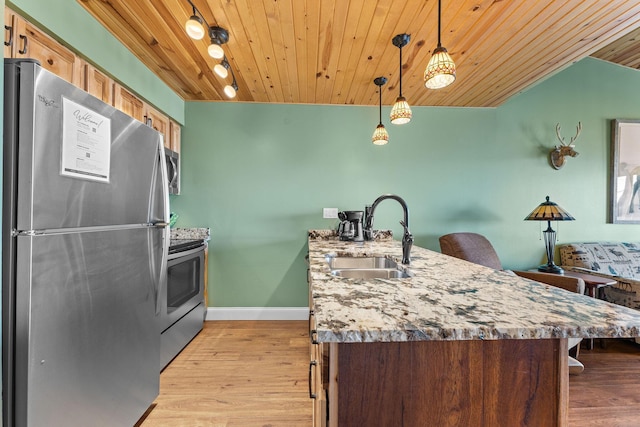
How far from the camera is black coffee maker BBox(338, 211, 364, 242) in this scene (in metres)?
2.45

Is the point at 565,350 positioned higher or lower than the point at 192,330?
higher

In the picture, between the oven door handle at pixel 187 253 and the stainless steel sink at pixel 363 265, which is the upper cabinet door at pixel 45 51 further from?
the stainless steel sink at pixel 363 265

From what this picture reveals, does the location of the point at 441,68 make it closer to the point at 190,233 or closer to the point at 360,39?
the point at 360,39

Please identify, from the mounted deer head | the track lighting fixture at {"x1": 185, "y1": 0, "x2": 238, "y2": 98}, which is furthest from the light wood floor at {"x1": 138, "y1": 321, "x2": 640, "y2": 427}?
the track lighting fixture at {"x1": 185, "y1": 0, "x2": 238, "y2": 98}

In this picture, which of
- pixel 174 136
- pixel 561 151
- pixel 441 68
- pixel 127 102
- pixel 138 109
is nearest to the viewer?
pixel 441 68

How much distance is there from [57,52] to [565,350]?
2361 millimetres

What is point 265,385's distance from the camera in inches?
71.0

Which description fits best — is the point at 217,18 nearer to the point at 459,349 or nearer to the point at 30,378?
the point at 30,378

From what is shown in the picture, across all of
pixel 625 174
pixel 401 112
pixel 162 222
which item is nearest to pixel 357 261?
pixel 401 112

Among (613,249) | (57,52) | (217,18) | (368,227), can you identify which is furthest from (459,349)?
(613,249)

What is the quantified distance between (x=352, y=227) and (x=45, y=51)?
220cm

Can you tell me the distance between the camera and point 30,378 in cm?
91

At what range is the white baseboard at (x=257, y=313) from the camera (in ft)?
9.30

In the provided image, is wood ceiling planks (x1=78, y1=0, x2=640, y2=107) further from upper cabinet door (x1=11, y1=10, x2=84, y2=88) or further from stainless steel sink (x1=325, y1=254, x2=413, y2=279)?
stainless steel sink (x1=325, y1=254, x2=413, y2=279)
